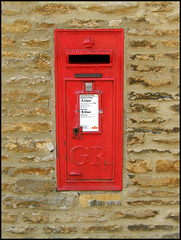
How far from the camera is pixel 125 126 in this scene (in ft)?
6.37

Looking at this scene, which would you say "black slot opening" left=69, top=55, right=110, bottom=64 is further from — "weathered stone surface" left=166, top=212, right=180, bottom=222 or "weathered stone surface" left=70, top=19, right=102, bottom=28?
"weathered stone surface" left=166, top=212, right=180, bottom=222

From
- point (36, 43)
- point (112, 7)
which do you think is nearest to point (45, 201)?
point (36, 43)

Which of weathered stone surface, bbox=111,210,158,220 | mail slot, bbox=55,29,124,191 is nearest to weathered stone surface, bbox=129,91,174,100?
mail slot, bbox=55,29,124,191

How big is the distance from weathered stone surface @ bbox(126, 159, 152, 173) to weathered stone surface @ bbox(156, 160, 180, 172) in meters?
0.08

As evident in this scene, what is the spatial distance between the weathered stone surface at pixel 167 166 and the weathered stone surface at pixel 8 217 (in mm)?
1363

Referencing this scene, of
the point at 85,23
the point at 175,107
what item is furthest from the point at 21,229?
the point at 85,23

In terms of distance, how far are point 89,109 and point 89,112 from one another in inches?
1.0

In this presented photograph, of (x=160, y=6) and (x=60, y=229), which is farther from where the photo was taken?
(x=60, y=229)

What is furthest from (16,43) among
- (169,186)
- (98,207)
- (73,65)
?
(169,186)

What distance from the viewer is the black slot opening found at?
185 cm

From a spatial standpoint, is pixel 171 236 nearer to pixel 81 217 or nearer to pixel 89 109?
pixel 81 217

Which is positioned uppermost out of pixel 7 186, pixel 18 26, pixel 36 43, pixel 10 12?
pixel 10 12

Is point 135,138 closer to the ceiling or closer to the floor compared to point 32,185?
closer to the ceiling

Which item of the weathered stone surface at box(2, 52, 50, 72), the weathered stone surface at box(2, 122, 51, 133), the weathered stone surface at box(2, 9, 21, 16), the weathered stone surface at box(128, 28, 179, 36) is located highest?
the weathered stone surface at box(2, 9, 21, 16)
